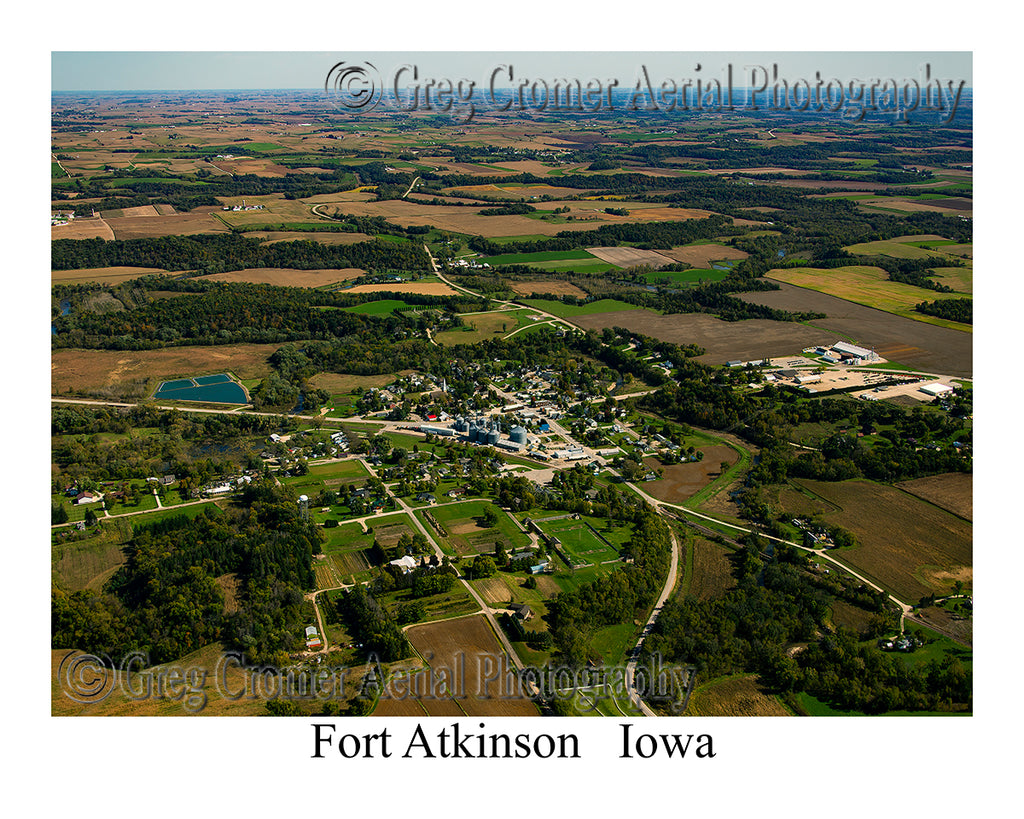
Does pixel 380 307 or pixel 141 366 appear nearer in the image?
pixel 141 366

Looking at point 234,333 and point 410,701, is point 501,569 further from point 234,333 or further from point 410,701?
point 234,333

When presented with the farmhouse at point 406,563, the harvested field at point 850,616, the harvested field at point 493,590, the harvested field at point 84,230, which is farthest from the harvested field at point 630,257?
the harvested field at point 493,590

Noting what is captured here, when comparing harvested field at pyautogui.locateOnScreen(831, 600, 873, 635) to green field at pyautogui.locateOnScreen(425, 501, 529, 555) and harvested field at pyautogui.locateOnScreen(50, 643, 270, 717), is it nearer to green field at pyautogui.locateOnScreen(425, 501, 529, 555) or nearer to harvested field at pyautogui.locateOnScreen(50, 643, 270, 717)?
green field at pyautogui.locateOnScreen(425, 501, 529, 555)

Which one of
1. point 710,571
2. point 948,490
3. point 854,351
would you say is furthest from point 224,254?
point 948,490

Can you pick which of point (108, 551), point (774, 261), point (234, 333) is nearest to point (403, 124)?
point (774, 261)

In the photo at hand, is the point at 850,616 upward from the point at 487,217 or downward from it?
downward

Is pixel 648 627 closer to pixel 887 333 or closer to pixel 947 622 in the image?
pixel 947 622
